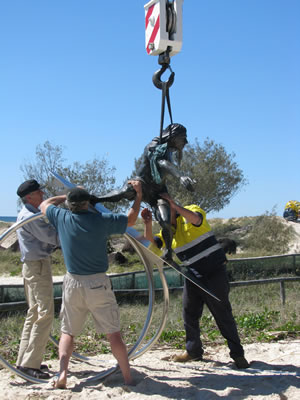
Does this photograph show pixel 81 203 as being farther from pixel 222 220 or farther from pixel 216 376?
pixel 222 220

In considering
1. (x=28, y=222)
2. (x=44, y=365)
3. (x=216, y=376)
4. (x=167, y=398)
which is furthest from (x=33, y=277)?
(x=216, y=376)

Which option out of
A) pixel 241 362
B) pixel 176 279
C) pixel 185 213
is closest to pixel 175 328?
pixel 241 362

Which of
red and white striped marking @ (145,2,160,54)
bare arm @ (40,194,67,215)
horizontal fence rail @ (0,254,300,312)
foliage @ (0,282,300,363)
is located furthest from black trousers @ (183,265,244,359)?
horizontal fence rail @ (0,254,300,312)

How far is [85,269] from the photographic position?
3598mm

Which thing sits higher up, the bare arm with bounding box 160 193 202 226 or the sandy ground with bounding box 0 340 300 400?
the bare arm with bounding box 160 193 202 226

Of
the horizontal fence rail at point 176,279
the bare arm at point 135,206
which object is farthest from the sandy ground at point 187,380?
the horizontal fence rail at point 176,279

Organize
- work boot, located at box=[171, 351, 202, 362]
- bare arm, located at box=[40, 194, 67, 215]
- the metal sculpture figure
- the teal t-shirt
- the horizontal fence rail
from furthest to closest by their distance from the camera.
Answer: the horizontal fence rail < work boot, located at box=[171, 351, 202, 362] < the metal sculpture figure < bare arm, located at box=[40, 194, 67, 215] < the teal t-shirt

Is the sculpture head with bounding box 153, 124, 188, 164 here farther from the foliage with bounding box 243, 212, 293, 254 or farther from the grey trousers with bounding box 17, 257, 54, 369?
the foliage with bounding box 243, 212, 293, 254

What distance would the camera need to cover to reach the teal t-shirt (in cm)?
353

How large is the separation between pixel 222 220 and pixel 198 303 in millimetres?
24889

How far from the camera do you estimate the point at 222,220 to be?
2917 centimetres

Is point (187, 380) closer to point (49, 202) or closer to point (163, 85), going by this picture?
point (49, 202)

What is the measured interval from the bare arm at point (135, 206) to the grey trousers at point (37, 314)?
3.39 ft

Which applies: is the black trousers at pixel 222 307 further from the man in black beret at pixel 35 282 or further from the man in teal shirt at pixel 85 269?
the man in black beret at pixel 35 282
